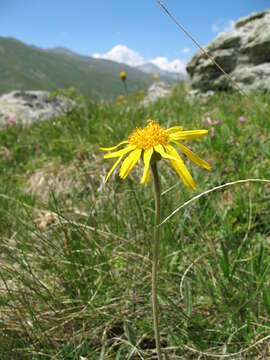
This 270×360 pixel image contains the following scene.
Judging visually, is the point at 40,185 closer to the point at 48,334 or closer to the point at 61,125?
the point at 61,125

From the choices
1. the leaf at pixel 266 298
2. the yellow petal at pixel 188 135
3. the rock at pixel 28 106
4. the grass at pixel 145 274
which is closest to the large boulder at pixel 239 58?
the rock at pixel 28 106

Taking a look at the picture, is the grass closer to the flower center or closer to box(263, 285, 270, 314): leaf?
box(263, 285, 270, 314): leaf

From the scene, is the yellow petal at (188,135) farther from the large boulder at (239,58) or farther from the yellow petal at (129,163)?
the large boulder at (239,58)

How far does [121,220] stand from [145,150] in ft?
4.24

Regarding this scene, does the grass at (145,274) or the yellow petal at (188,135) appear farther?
the grass at (145,274)

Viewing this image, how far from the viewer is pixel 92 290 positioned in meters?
1.81

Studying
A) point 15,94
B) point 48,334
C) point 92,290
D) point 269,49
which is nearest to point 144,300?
point 92,290

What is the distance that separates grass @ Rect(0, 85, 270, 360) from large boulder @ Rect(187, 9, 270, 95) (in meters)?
4.08

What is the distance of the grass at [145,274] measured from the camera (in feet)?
4.95

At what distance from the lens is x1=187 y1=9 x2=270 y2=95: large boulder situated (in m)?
6.79

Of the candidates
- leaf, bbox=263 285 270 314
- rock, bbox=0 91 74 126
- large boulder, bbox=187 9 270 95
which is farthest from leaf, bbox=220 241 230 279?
rock, bbox=0 91 74 126

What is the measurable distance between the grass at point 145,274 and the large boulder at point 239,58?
161 inches

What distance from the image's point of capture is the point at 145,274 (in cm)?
188

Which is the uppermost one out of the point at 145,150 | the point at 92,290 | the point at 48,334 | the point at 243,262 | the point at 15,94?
the point at 15,94
